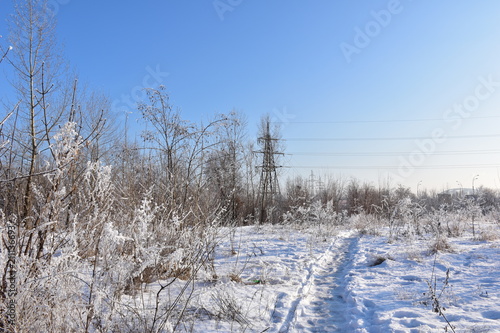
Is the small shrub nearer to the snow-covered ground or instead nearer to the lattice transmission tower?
the snow-covered ground

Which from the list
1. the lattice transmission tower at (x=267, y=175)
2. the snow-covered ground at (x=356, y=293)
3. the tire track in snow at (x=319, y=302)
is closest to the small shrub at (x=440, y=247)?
the snow-covered ground at (x=356, y=293)

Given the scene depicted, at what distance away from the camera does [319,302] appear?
426cm

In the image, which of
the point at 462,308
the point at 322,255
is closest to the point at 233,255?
the point at 322,255

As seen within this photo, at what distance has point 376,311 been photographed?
144 inches

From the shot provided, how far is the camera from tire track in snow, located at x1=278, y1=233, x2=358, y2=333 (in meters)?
3.40

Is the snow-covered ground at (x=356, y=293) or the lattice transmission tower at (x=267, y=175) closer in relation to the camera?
the snow-covered ground at (x=356, y=293)

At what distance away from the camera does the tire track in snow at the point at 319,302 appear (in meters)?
3.40

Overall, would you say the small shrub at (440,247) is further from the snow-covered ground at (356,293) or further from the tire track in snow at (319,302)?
the tire track in snow at (319,302)

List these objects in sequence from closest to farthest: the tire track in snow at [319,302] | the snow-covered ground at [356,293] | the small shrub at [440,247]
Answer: the snow-covered ground at [356,293] → the tire track in snow at [319,302] → the small shrub at [440,247]

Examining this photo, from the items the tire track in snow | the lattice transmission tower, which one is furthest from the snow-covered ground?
the lattice transmission tower

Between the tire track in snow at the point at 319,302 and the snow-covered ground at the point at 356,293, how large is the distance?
0.5 inches

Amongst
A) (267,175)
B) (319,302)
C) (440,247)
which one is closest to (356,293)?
(319,302)

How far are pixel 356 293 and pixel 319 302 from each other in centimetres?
61

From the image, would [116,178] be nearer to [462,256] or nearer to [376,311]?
[376,311]
